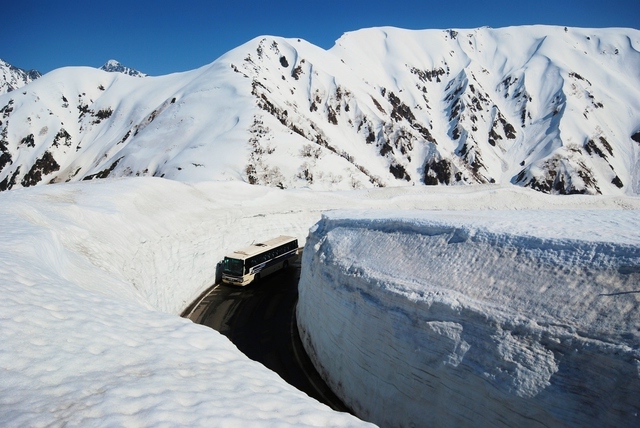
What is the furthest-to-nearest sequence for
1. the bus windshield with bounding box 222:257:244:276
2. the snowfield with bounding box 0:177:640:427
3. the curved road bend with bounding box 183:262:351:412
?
the bus windshield with bounding box 222:257:244:276, the curved road bend with bounding box 183:262:351:412, the snowfield with bounding box 0:177:640:427

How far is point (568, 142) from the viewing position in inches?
4779

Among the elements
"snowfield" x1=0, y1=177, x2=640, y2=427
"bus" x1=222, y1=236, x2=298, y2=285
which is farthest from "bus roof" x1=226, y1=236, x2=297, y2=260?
"snowfield" x1=0, y1=177, x2=640, y2=427

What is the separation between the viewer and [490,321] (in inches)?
427

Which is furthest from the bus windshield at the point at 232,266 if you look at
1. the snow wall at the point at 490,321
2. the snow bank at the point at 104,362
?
the snow bank at the point at 104,362

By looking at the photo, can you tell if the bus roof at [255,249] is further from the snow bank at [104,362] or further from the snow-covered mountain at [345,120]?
the snow-covered mountain at [345,120]

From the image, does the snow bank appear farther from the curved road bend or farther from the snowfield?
the curved road bend

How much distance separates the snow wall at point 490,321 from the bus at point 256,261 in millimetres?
10783

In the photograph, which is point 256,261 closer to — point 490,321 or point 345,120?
point 490,321

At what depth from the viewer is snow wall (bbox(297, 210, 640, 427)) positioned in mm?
9320

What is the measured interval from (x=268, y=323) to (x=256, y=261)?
5.93 metres

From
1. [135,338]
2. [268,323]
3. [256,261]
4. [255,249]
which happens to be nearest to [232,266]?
Answer: [256,261]

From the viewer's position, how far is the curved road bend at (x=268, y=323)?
57.6ft

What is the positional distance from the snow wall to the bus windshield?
1083 cm

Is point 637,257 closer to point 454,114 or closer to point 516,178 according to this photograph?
point 516,178
